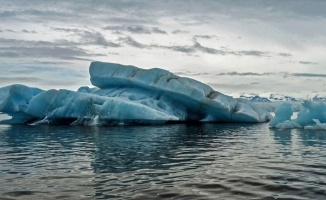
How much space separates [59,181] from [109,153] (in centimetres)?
521

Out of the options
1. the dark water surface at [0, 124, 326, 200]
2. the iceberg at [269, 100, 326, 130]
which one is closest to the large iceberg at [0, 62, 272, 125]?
the iceberg at [269, 100, 326, 130]

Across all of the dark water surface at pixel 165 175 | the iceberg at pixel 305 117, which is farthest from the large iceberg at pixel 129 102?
the dark water surface at pixel 165 175

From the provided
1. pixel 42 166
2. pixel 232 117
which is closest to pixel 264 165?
pixel 42 166

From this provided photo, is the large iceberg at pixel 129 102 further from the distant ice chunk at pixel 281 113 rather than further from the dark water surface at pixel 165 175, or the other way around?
the dark water surface at pixel 165 175

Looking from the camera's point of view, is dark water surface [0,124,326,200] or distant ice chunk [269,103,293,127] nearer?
dark water surface [0,124,326,200]

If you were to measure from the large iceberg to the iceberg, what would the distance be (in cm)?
697

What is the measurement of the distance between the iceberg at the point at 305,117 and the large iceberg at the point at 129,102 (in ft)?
22.9

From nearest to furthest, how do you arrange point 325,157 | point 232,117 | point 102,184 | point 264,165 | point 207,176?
1. point 102,184
2. point 207,176
3. point 264,165
4. point 325,157
5. point 232,117

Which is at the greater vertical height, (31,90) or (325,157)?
(31,90)

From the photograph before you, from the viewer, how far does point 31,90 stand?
129 feet

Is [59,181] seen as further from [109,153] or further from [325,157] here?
[325,157]

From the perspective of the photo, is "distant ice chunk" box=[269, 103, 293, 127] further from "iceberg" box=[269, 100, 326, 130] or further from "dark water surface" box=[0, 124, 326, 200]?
"dark water surface" box=[0, 124, 326, 200]

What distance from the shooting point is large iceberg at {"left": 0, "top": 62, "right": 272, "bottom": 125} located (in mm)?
32556

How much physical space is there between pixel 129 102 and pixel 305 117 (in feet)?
48.3
